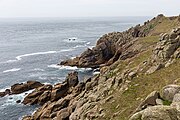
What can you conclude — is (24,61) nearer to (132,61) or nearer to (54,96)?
(54,96)

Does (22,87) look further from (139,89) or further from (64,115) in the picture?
(139,89)

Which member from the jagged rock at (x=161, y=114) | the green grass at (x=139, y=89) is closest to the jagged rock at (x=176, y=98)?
the jagged rock at (x=161, y=114)

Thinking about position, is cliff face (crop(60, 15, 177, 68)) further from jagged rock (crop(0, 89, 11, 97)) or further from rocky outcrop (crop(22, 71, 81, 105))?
jagged rock (crop(0, 89, 11, 97))

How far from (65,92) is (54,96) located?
2.56m

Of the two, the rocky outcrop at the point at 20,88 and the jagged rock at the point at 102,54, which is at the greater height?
the jagged rock at the point at 102,54

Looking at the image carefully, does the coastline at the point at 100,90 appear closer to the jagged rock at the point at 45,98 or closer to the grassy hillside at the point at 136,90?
the jagged rock at the point at 45,98

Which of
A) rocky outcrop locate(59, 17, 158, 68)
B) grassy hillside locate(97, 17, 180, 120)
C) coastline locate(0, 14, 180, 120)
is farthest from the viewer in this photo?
rocky outcrop locate(59, 17, 158, 68)

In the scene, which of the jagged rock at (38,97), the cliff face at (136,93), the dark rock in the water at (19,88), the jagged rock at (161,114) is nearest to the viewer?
the jagged rock at (161,114)

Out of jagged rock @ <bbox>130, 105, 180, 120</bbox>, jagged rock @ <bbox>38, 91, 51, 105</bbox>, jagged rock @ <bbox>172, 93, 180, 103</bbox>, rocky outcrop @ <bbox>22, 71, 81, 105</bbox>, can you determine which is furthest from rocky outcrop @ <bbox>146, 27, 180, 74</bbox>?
jagged rock @ <bbox>38, 91, 51, 105</bbox>

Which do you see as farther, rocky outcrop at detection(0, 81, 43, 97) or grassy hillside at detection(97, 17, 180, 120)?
rocky outcrop at detection(0, 81, 43, 97)

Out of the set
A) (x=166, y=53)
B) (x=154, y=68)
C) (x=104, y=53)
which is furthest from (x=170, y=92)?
(x=104, y=53)

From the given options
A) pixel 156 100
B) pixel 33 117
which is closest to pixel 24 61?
pixel 33 117

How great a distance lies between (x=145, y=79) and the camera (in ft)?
108

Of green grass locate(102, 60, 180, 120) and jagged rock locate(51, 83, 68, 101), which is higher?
green grass locate(102, 60, 180, 120)
